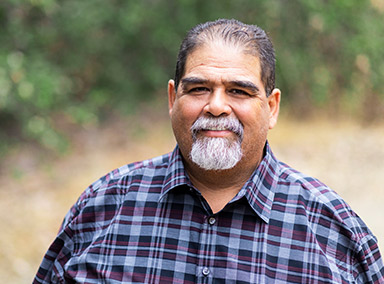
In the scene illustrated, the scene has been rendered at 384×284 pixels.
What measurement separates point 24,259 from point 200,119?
12.9ft

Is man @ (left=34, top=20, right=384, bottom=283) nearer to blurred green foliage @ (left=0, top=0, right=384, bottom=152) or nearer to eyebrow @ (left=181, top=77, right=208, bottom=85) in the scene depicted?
eyebrow @ (left=181, top=77, right=208, bottom=85)

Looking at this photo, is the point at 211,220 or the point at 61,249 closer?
the point at 211,220

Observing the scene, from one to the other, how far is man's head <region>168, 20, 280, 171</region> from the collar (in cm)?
7

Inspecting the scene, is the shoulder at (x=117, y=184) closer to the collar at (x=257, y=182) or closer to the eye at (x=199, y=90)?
the collar at (x=257, y=182)

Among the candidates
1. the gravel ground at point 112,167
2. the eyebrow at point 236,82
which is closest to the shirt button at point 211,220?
the eyebrow at point 236,82

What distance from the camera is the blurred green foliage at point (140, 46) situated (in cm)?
626

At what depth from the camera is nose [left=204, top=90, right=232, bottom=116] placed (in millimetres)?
1920

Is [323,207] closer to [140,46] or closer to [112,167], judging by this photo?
[112,167]

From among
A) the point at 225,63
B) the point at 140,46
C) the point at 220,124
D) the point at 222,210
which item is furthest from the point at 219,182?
the point at 140,46

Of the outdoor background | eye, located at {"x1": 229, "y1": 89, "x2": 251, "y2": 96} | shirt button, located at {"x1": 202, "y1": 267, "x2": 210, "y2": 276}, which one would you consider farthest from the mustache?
the outdoor background

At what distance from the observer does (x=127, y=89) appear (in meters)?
7.48

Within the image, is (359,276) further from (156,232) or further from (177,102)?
(177,102)

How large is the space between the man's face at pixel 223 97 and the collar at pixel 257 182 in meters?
0.09

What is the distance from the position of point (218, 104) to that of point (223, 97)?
0.05 metres
